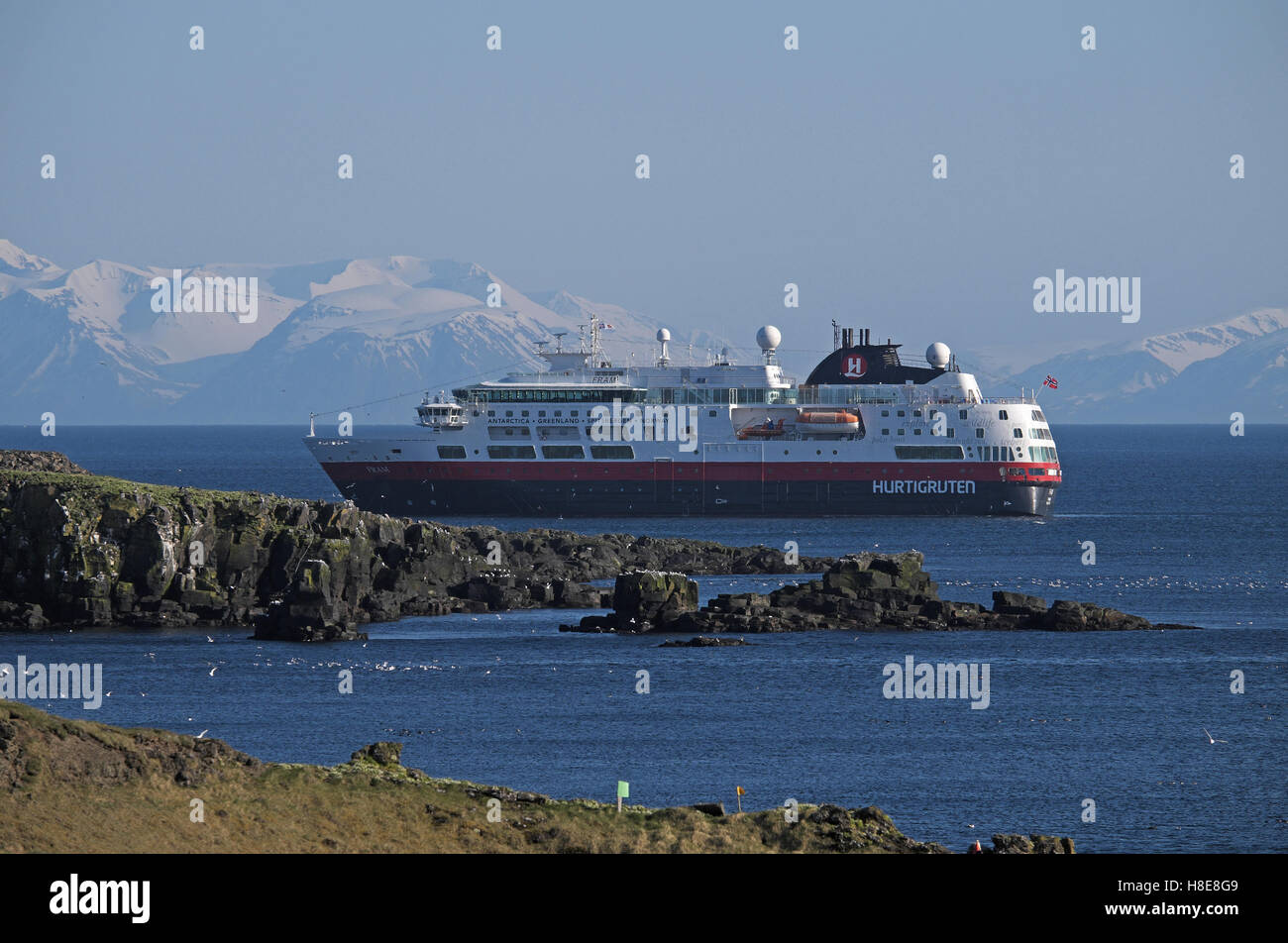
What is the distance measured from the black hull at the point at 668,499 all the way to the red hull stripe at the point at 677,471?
0.37 m

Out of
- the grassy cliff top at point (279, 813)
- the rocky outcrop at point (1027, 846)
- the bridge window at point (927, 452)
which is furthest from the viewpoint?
the bridge window at point (927, 452)

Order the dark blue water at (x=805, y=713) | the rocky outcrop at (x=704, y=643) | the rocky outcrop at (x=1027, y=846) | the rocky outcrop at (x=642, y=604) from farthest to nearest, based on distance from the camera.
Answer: the rocky outcrop at (x=642, y=604) → the rocky outcrop at (x=704, y=643) → the dark blue water at (x=805, y=713) → the rocky outcrop at (x=1027, y=846)

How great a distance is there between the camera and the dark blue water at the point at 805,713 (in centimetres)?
3216

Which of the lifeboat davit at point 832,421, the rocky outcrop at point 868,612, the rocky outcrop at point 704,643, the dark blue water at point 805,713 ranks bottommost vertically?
the dark blue water at point 805,713

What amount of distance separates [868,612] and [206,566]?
893 inches

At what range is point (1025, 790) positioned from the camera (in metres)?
32.9

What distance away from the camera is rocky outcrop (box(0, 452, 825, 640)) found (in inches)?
2115

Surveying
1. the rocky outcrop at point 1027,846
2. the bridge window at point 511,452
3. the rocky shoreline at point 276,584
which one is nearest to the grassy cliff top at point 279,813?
the rocky outcrop at point 1027,846

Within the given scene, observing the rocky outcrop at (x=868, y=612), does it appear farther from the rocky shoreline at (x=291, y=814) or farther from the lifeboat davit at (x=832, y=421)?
the lifeboat davit at (x=832, y=421)

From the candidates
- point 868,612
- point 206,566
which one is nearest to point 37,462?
point 206,566
